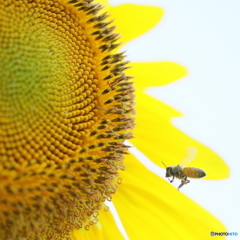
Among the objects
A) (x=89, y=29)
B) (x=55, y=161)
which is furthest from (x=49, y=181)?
(x=89, y=29)

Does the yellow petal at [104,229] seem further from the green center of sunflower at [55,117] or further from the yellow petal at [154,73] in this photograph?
the yellow petal at [154,73]

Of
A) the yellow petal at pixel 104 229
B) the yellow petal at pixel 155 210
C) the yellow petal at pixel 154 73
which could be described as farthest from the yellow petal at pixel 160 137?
the yellow petal at pixel 104 229

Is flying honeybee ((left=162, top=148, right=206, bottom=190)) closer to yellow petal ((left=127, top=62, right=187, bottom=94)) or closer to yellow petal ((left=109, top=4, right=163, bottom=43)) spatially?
yellow petal ((left=127, top=62, right=187, bottom=94))

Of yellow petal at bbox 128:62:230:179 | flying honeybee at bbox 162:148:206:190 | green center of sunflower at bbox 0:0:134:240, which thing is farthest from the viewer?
yellow petal at bbox 128:62:230:179

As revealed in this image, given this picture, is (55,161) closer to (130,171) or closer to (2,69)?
(2,69)

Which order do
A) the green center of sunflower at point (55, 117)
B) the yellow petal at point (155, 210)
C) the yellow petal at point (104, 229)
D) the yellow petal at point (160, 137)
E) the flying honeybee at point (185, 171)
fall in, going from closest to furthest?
the green center of sunflower at point (55, 117)
the flying honeybee at point (185, 171)
the yellow petal at point (104, 229)
the yellow petal at point (155, 210)
the yellow petal at point (160, 137)

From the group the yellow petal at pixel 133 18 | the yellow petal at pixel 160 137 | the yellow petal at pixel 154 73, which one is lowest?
the yellow petal at pixel 160 137

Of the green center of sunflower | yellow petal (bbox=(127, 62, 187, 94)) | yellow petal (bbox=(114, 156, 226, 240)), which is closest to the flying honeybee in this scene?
yellow petal (bbox=(114, 156, 226, 240))
